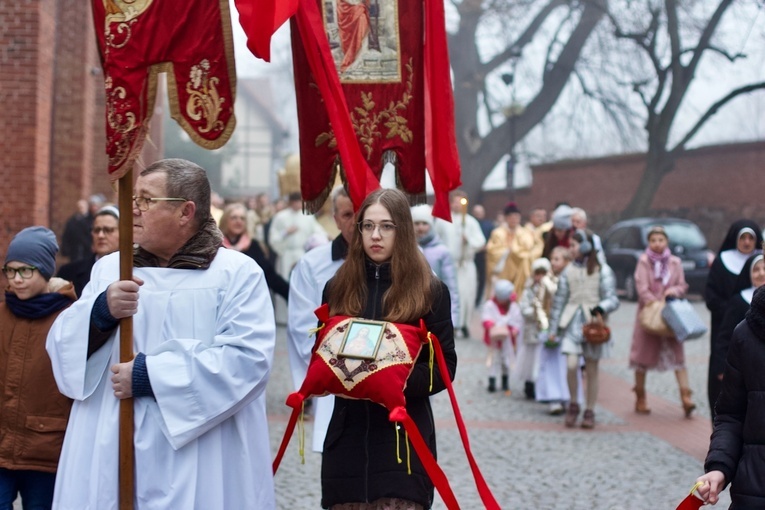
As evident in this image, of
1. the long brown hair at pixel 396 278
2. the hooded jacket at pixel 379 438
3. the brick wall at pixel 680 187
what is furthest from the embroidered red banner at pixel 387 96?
the brick wall at pixel 680 187

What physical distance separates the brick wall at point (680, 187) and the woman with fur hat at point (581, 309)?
19.8m

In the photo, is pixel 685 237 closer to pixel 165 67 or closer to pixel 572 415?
pixel 572 415

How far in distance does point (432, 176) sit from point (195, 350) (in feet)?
6.58

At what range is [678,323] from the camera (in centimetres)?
1059

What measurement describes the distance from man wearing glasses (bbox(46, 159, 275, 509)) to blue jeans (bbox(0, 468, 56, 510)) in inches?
35.3

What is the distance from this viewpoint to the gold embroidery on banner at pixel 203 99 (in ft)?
14.0

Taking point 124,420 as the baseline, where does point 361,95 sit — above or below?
above

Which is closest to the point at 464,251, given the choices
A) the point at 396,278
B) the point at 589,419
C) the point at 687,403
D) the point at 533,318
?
the point at 533,318

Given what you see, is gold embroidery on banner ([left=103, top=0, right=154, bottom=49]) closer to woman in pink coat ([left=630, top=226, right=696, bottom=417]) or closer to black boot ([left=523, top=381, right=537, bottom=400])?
woman in pink coat ([left=630, top=226, right=696, bottom=417])

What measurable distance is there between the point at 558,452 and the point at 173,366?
5.65m

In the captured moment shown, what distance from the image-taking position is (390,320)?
4402mm

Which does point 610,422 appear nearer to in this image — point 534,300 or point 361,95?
point 534,300

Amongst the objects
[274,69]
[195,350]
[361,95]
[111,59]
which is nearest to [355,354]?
[195,350]

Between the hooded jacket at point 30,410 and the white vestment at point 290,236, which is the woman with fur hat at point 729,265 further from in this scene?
the white vestment at point 290,236
